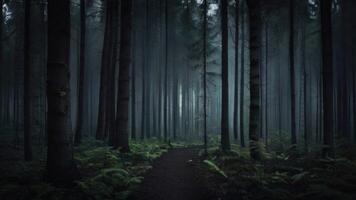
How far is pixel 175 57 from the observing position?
30.1 meters

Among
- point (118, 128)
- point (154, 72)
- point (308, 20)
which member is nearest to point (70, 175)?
point (118, 128)

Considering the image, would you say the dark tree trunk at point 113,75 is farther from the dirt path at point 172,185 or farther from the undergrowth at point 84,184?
the dirt path at point 172,185

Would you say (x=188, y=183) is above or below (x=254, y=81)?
below

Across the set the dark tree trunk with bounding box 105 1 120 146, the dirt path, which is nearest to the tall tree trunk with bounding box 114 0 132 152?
the dark tree trunk with bounding box 105 1 120 146

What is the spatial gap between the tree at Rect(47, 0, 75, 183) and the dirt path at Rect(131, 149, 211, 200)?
1.98 metres

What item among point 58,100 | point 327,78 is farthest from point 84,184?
point 327,78

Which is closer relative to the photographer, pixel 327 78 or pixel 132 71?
pixel 327 78

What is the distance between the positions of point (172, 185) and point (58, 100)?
4.08m

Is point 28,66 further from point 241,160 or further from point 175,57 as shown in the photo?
point 175,57

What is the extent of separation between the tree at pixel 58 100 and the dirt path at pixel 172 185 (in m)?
1.98

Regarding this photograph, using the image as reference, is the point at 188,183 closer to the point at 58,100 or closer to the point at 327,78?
the point at 58,100

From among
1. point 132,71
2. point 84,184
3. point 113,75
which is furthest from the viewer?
point 132,71

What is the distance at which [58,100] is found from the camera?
6445 mm

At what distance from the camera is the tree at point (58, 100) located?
21.2ft
